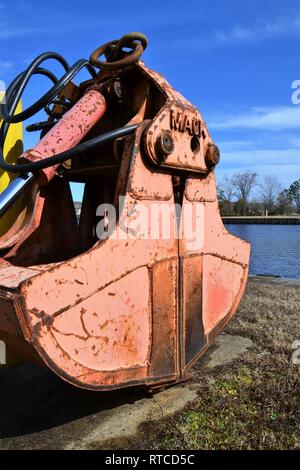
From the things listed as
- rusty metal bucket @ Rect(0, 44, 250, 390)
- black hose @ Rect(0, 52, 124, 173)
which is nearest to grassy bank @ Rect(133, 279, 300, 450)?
rusty metal bucket @ Rect(0, 44, 250, 390)

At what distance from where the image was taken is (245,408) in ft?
8.22

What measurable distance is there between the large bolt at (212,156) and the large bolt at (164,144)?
487 mm

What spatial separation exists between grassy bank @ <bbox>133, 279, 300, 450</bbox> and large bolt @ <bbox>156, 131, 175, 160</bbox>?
1.42 m

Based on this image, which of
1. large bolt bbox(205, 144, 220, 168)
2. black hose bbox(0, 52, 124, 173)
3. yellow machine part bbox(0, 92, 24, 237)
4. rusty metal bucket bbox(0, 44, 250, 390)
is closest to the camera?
rusty metal bucket bbox(0, 44, 250, 390)

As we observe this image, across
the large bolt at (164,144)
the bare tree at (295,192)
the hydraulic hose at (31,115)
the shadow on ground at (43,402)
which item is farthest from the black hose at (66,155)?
the bare tree at (295,192)

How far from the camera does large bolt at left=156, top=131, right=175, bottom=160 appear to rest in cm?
239

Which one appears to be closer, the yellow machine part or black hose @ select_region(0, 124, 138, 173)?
black hose @ select_region(0, 124, 138, 173)

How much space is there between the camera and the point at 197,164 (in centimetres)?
278

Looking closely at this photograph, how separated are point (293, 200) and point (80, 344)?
90.7m

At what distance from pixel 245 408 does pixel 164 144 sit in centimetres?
153

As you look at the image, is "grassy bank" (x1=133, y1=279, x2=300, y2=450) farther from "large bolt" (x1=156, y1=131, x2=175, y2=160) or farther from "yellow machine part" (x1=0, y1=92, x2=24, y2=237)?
"yellow machine part" (x1=0, y1=92, x2=24, y2=237)

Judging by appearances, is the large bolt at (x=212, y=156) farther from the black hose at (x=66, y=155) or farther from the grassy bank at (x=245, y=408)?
the grassy bank at (x=245, y=408)

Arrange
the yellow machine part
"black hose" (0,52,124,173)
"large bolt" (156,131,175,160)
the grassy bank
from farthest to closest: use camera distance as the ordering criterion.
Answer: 1. the yellow machine part
2. "black hose" (0,52,124,173)
3. "large bolt" (156,131,175,160)
4. the grassy bank
